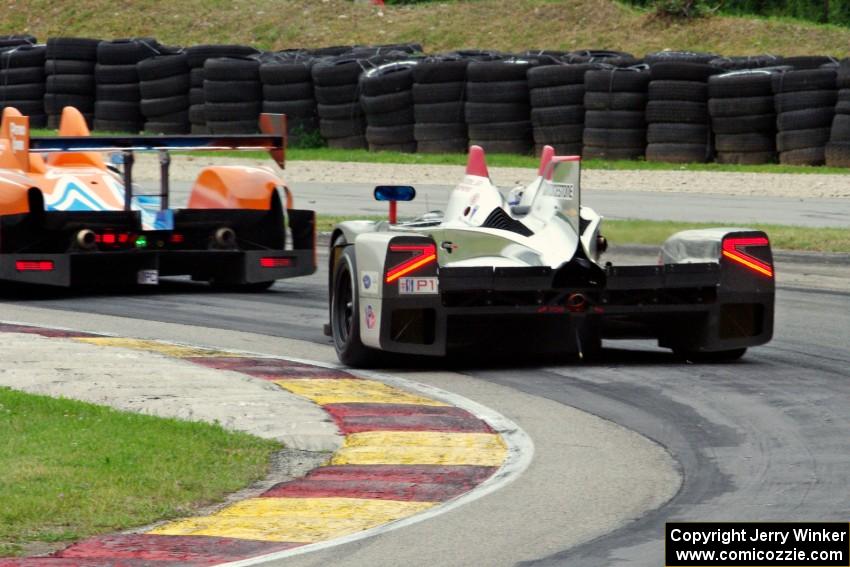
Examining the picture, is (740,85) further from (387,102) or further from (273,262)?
(273,262)

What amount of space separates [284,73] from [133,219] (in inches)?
635

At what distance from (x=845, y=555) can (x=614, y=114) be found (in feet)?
72.2

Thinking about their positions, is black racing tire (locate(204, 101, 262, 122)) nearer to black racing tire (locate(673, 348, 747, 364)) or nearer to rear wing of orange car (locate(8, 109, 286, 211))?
rear wing of orange car (locate(8, 109, 286, 211))

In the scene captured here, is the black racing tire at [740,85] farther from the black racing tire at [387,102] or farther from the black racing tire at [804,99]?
the black racing tire at [387,102]

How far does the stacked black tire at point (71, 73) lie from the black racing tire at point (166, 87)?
57.1 inches

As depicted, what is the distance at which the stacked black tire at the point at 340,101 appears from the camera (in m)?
30.1

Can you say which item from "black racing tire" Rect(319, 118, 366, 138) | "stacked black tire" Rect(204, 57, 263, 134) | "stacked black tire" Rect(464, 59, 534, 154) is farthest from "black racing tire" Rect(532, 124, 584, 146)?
"stacked black tire" Rect(204, 57, 263, 134)

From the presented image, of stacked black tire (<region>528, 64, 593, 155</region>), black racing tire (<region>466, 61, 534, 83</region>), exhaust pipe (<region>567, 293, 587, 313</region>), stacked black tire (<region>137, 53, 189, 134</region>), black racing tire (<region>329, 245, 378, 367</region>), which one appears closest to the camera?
exhaust pipe (<region>567, 293, 587, 313</region>)

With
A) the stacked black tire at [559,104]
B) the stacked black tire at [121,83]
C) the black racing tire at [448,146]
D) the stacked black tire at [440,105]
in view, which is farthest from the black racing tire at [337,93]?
the stacked black tire at [121,83]

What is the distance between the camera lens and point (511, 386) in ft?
33.8

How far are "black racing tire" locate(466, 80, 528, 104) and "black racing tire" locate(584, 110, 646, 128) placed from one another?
122 cm

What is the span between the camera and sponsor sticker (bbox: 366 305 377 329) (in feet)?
35.2

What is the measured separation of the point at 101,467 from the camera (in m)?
7.71

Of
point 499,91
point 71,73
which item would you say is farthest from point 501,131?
point 71,73
